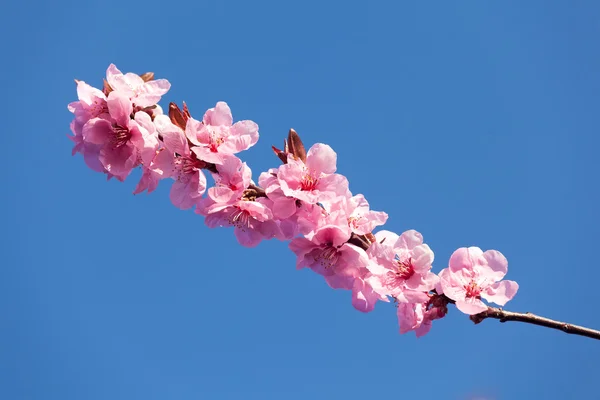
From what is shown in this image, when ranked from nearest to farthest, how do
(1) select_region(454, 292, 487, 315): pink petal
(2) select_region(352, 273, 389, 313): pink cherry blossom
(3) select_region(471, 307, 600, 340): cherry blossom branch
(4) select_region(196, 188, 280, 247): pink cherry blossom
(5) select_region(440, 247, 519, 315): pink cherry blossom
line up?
(3) select_region(471, 307, 600, 340): cherry blossom branch < (1) select_region(454, 292, 487, 315): pink petal < (5) select_region(440, 247, 519, 315): pink cherry blossom < (4) select_region(196, 188, 280, 247): pink cherry blossom < (2) select_region(352, 273, 389, 313): pink cherry blossom

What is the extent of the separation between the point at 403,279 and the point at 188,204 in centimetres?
130

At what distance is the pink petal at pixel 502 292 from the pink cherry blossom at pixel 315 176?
3.04ft

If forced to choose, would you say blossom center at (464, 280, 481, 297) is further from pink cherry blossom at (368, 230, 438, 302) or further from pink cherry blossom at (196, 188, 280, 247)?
pink cherry blossom at (196, 188, 280, 247)

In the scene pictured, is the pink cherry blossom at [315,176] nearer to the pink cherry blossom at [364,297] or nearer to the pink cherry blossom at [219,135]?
the pink cherry blossom at [219,135]

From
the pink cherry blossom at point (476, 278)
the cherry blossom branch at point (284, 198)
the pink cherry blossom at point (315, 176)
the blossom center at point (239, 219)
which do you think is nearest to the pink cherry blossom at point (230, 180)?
the cherry blossom branch at point (284, 198)

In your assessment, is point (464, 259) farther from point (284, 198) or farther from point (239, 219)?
point (239, 219)

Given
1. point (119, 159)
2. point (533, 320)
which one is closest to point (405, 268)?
point (533, 320)

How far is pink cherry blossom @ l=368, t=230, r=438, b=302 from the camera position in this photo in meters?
2.69

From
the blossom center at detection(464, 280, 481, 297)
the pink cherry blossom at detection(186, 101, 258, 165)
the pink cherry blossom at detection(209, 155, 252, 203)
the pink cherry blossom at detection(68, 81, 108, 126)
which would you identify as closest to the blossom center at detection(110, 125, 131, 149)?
the pink cherry blossom at detection(68, 81, 108, 126)

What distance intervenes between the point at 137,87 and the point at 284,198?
1.12 meters

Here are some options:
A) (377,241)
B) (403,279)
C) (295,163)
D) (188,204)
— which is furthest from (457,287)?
(188,204)

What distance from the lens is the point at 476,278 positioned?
8.84ft

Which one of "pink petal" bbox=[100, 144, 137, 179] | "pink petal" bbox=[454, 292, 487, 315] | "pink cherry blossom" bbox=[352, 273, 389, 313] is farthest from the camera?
"pink cherry blossom" bbox=[352, 273, 389, 313]

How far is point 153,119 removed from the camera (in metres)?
2.95
